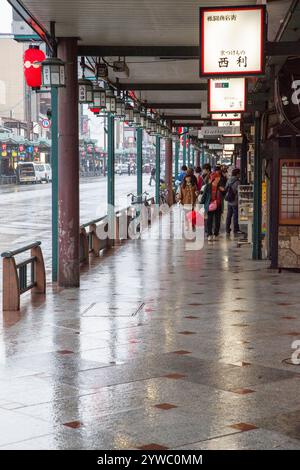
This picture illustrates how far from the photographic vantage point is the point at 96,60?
18.3 meters

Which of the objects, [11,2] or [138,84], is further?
[138,84]

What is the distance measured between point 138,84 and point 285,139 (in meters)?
7.29

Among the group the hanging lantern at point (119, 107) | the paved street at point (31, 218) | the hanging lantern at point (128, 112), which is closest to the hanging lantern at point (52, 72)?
the paved street at point (31, 218)

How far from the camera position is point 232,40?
9852mm

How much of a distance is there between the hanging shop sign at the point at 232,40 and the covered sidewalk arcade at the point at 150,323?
196mm

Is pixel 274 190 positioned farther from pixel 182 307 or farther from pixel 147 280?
pixel 182 307

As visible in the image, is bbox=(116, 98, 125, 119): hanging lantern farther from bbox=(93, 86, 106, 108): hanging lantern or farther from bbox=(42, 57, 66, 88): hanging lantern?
bbox=(42, 57, 66, 88): hanging lantern

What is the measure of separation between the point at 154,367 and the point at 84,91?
904 cm

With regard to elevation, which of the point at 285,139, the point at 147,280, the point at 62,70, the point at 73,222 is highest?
the point at 62,70

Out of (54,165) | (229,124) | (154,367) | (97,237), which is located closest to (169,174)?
(229,124)

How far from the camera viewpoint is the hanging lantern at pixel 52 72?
558 inches

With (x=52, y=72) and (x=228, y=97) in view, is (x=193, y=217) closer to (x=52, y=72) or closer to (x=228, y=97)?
(x=228, y=97)
